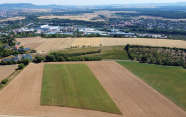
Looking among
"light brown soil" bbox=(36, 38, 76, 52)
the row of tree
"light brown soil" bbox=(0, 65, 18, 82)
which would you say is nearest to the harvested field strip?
the row of tree

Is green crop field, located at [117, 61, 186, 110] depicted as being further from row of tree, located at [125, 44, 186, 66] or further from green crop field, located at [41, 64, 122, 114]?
green crop field, located at [41, 64, 122, 114]

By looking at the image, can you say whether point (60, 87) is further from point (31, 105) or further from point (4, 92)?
point (4, 92)

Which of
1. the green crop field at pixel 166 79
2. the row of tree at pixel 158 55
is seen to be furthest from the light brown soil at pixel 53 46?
the green crop field at pixel 166 79

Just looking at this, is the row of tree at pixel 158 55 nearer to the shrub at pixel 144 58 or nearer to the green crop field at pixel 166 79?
the shrub at pixel 144 58

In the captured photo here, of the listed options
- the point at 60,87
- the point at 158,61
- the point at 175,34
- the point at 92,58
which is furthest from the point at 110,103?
the point at 175,34

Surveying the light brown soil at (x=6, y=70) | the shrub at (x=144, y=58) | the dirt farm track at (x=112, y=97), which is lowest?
the dirt farm track at (x=112, y=97)

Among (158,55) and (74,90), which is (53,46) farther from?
(158,55)
